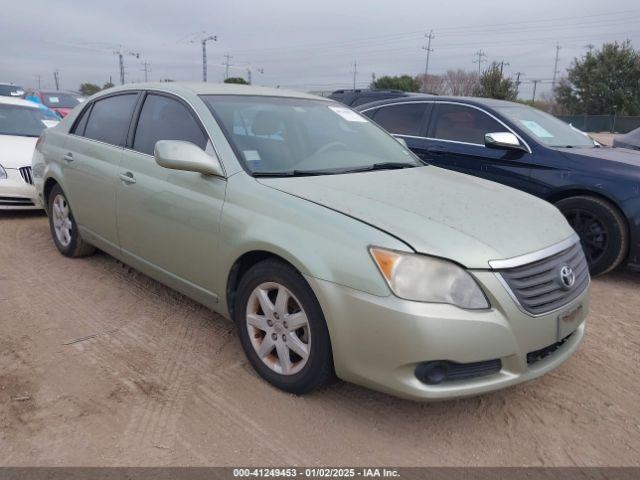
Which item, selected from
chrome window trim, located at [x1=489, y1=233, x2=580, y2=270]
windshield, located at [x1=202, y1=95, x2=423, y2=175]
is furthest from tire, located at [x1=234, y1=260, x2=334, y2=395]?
chrome window trim, located at [x1=489, y1=233, x2=580, y2=270]

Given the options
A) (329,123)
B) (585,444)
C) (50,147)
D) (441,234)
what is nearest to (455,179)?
(329,123)

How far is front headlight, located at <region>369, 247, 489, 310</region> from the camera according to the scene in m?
2.32

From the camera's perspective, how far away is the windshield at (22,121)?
24.3 ft

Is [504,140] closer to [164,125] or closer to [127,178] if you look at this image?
[164,125]

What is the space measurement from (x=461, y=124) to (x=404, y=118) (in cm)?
77

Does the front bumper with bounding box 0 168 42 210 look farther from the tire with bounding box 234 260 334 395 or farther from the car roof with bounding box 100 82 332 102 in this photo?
the tire with bounding box 234 260 334 395

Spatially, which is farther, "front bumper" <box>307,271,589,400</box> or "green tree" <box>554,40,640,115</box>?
"green tree" <box>554,40,640,115</box>

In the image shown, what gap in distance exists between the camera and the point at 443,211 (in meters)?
2.74

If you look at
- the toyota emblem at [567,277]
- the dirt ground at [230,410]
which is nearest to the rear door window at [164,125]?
the dirt ground at [230,410]

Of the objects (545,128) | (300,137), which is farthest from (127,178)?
(545,128)

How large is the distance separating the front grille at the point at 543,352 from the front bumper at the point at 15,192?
5722 millimetres

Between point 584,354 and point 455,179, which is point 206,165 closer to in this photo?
point 455,179

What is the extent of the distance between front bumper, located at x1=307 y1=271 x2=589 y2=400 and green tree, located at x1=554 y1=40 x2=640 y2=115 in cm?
4666

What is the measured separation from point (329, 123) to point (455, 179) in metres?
0.96
